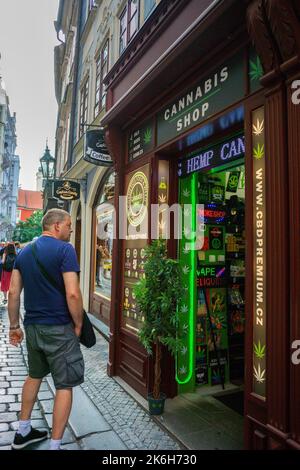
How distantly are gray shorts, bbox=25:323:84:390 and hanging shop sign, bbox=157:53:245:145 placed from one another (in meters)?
2.48

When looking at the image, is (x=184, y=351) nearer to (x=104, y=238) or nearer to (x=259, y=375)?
(x=259, y=375)

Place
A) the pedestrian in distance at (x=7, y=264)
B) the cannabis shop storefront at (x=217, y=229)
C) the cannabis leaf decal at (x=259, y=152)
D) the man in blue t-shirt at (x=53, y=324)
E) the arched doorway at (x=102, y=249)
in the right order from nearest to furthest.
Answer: the cannabis shop storefront at (x=217, y=229) < the cannabis leaf decal at (x=259, y=152) < the man in blue t-shirt at (x=53, y=324) < the arched doorway at (x=102, y=249) < the pedestrian in distance at (x=7, y=264)

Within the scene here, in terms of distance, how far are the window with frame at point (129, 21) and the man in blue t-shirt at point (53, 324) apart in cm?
577

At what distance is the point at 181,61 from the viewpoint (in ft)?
12.4

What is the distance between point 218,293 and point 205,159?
1873 millimetres

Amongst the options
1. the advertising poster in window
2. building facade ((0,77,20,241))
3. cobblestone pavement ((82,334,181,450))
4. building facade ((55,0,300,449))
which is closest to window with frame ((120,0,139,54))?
building facade ((55,0,300,449))

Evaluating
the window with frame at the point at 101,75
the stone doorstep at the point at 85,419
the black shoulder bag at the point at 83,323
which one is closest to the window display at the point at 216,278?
the stone doorstep at the point at 85,419

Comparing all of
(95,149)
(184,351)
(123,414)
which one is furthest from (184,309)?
(95,149)

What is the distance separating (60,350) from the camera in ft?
9.82

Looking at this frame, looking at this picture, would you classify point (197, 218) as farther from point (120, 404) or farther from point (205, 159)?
point (120, 404)

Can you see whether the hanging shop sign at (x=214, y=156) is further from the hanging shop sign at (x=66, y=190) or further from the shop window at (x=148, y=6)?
the hanging shop sign at (x=66, y=190)

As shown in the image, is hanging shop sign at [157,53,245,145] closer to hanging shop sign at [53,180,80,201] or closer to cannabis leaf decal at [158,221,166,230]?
cannabis leaf decal at [158,221,166,230]

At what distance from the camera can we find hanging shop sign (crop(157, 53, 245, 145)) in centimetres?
326

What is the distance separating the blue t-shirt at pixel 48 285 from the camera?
302cm
